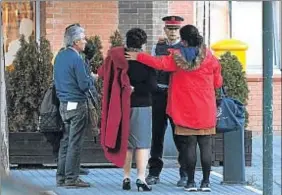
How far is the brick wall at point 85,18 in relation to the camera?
1391 cm

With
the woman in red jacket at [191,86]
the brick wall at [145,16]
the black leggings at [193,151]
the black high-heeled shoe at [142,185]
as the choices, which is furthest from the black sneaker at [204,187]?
the brick wall at [145,16]

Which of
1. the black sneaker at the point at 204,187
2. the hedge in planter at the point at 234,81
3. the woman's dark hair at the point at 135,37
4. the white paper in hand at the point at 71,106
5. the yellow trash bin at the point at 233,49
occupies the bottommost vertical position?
the black sneaker at the point at 204,187

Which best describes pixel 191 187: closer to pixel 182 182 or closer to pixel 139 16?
pixel 182 182

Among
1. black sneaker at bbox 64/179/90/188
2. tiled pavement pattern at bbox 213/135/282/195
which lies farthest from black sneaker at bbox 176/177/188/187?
black sneaker at bbox 64/179/90/188

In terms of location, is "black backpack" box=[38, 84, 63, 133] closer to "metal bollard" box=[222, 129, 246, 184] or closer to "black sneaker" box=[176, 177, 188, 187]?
"black sneaker" box=[176, 177, 188, 187]

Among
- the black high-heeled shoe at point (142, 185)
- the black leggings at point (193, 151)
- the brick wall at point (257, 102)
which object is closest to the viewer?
the black leggings at point (193, 151)

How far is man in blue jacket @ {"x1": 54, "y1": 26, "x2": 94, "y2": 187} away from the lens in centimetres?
926

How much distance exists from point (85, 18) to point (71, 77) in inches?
186

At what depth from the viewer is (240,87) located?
Result: 11781 mm

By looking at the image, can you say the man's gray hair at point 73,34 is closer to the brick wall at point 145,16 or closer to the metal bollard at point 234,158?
the metal bollard at point 234,158

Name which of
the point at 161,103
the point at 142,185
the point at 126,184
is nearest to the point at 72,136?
the point at 126,184

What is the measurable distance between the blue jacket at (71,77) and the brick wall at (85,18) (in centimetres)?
455

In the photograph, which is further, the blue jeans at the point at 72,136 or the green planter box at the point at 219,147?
the green planter box at the point at 219,147

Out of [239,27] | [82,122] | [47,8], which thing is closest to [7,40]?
[47,8]
